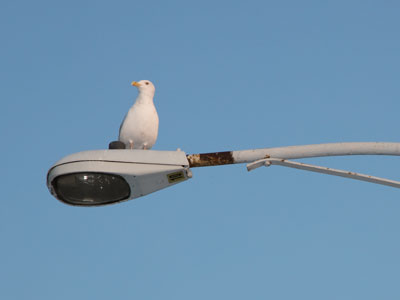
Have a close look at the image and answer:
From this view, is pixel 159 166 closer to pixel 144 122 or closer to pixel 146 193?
pixel 146 193

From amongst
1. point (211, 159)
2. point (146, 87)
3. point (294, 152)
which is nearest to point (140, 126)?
point (146, 87)

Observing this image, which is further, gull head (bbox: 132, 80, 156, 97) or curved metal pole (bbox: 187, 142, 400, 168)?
gull head (bbox: 132, 80, 156, 97)

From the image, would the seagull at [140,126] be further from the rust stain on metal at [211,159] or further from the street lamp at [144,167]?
the rust stain on metal at [211,159]

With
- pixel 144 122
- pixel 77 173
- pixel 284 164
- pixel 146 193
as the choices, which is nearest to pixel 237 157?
pixel 284 164

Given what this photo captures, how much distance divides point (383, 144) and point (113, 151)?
2022 millimetres

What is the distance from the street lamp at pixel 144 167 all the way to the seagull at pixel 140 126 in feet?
8.77

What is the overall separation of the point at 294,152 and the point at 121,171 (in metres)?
1.32

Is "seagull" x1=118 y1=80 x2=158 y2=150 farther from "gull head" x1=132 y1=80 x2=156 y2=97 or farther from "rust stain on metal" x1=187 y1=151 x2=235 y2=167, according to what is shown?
"rust stain on metal" x1=187 y1=151 x2=235 y2=167

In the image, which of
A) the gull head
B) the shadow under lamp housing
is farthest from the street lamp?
the gull head

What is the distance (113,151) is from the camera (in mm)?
5801

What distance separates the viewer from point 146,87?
9500mm

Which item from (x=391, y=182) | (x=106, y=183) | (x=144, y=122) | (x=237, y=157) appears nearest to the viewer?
(x=391, y=182)

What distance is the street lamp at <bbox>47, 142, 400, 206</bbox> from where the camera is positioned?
530 centimetres

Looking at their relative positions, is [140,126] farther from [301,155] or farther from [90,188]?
[301,155]
